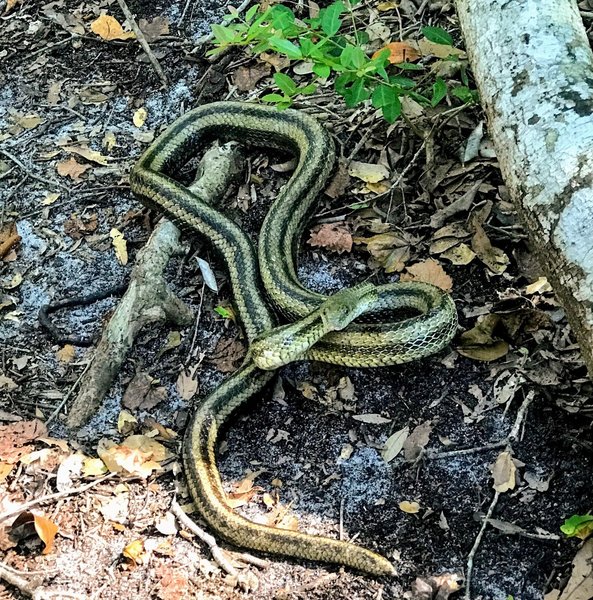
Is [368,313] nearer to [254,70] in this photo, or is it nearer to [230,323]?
[230,323]

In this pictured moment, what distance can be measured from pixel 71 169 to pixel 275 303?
2875 millimetres

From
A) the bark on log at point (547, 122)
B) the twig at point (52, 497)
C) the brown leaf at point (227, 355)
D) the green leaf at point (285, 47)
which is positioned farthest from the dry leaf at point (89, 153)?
the bark on log at point (547, 122)

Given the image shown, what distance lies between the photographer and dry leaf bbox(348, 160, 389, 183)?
6535 mm

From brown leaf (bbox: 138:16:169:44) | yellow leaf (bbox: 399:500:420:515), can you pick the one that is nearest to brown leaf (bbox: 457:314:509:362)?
yellow leaf (bbox: 399:500:420:515)

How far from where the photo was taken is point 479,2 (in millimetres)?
5129

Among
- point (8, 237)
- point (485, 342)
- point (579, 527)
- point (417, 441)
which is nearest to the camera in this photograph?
point (579, 527)

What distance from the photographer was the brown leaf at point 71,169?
7.43 metres

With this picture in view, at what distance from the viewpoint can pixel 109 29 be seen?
8.54 m

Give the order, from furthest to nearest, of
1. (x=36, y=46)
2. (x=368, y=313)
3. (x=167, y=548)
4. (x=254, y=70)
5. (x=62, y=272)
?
(x=36, y=46) → (x=254, y=70) → (x=62, y=272) → (x=368, y=313) → (x=167, y=548)

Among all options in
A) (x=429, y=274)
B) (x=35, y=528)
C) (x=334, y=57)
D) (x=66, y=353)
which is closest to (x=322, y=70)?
(x=334, y=57)

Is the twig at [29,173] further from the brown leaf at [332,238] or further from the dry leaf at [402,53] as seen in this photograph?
the dry leaf at [402,53]

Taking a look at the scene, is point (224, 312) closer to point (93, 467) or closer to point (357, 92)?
point (93, 467)

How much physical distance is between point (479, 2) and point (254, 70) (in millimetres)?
3055

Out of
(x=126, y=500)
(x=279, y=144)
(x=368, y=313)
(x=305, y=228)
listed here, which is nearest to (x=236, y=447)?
(x=126, y=500)
